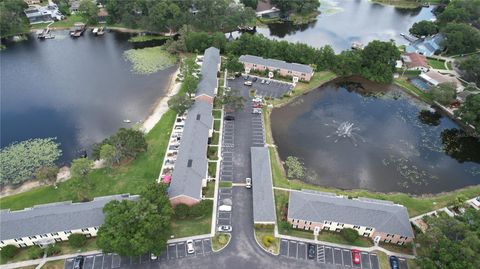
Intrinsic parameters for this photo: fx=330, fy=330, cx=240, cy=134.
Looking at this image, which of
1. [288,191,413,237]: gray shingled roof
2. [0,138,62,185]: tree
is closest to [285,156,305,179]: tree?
[288,191,413,237]: gray shingled roof

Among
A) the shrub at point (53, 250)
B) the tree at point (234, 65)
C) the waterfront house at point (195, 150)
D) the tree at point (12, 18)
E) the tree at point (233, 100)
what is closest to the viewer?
the shrub at point (53, 250)

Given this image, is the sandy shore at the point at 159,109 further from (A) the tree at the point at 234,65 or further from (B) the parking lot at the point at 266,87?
(B) the parking lot at the point at 266,87

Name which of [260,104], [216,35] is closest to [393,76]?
[260,104]

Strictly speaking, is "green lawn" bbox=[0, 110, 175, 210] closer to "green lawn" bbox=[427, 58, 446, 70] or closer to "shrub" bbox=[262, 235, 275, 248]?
"shrub" bbox=[262, 235, 275, 248]

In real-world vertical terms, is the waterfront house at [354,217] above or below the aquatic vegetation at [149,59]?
below

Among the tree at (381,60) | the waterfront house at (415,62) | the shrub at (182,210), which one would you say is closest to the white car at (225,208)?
the shrub at (182,210)

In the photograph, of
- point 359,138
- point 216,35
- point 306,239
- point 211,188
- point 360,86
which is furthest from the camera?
point 216,35

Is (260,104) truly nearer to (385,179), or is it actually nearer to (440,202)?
(385,179)
